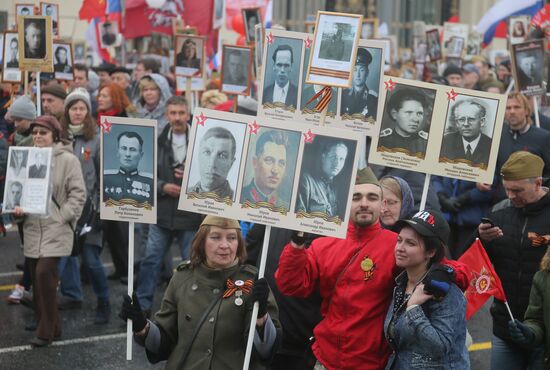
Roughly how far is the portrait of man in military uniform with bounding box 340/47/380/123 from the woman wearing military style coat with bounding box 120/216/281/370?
1503 millimetres

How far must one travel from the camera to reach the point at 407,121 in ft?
17.7

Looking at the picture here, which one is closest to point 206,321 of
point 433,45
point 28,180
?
point 28,180

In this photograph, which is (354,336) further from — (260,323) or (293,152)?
(293,152)

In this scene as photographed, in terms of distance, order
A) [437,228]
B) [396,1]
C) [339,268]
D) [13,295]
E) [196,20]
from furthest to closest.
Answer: [396,1] < [196,20] < [13,295] < [339,268] < [437,228]

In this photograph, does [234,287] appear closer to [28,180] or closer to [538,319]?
[538,319]

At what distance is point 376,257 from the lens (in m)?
4.52

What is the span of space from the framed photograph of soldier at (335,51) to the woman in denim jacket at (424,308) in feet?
3.25

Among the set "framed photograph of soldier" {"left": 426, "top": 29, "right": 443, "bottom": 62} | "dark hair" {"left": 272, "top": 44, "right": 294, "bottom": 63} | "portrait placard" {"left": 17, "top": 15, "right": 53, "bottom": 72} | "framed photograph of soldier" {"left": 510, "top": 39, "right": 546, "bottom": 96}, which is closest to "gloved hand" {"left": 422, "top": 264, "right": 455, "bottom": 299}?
"dark hair" {"left": 272, "top": 44, "right": 294, "bottom": 63}

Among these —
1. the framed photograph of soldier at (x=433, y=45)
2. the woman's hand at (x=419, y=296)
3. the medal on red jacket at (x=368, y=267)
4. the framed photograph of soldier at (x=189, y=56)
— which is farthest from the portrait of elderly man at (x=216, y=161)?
the framed photograph of soldier at (x=433, y=45)

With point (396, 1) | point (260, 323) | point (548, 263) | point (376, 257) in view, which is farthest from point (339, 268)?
point (396, 1)

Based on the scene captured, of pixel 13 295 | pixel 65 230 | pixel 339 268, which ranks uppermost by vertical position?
pixel 339 268

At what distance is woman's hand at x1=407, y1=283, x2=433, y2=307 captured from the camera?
13.3 feet

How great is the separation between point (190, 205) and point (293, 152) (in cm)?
56

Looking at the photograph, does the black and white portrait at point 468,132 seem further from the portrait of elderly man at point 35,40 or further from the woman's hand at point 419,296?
the portrait of elderly man at point 35,40
